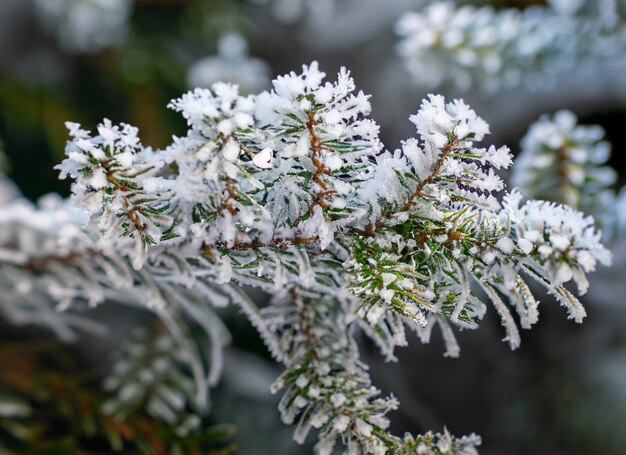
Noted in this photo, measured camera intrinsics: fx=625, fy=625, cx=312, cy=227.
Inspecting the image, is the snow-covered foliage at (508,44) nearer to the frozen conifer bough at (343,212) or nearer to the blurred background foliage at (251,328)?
the blurred background foliage at (251,328)

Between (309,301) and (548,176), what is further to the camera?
(548,176)

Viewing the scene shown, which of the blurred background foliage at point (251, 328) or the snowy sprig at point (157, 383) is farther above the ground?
the blurred background foliage at point (251, 328)

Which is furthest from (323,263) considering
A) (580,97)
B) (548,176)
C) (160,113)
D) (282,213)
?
(160,113)

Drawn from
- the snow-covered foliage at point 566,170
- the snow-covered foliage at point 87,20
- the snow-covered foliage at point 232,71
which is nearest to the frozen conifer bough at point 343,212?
the snow-covered foliage at point 566,170

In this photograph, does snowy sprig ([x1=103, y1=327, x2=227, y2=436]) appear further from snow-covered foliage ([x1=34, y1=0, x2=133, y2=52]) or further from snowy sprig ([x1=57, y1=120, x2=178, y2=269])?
snow-covered foliage ([x1=34, y1=0, x2=133, y2=52])

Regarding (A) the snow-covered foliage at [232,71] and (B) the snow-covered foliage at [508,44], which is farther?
(A) the snow-covered foliage at [232,71]

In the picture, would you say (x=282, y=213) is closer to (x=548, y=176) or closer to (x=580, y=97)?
(x=548, y=176)

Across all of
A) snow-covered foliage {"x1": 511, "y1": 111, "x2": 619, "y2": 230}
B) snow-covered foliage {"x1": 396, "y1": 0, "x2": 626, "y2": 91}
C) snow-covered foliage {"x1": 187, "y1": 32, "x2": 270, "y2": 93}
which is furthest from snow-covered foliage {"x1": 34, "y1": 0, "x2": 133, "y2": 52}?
snow-covered foliage {"x1": 511, "y1": 111, "x2": 619, "y2": 230}
